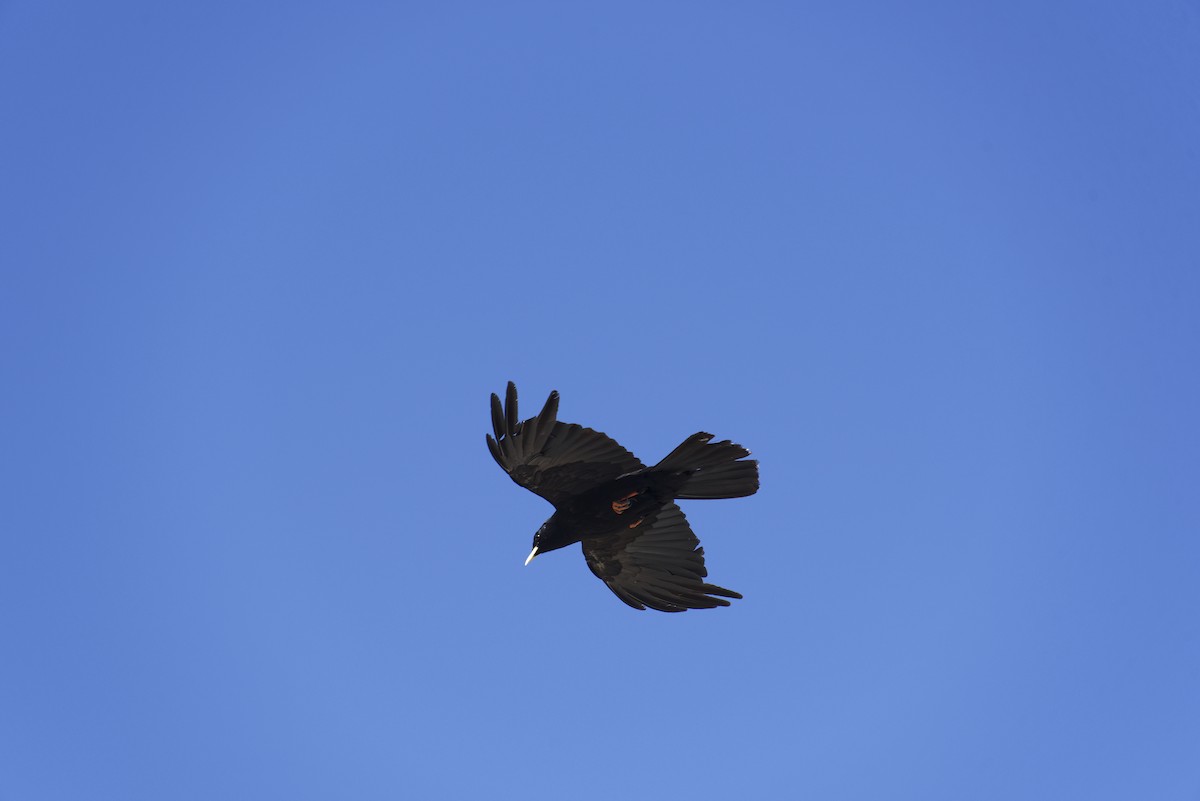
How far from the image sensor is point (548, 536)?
15.9m

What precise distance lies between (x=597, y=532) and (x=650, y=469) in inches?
63.6

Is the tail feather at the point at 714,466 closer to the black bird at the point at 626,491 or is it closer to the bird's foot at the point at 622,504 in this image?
the black bird at the point at 626,491

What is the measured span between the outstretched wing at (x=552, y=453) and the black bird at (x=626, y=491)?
1 cm

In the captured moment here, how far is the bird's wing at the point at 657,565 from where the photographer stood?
16422 mm

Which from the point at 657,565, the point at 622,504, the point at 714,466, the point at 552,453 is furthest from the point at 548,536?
the point at 714,466

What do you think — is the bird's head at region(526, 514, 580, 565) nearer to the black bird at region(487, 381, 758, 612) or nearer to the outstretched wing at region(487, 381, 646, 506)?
the black bird at region(487, 381, 758, 612)

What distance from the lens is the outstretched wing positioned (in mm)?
14570

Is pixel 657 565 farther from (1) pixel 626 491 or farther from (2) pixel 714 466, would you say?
(2) pixel 714 466

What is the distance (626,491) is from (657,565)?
2.03 metres

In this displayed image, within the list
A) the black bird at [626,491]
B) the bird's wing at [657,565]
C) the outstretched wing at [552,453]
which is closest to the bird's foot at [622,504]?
the black bird at [626,491]

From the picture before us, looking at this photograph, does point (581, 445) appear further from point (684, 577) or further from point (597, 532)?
point (684, 577)

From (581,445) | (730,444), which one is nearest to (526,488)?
(581,445)

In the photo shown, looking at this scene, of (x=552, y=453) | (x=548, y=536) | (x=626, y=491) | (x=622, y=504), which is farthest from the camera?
(x=548, y=536)

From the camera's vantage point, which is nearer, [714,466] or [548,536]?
[714,466]
